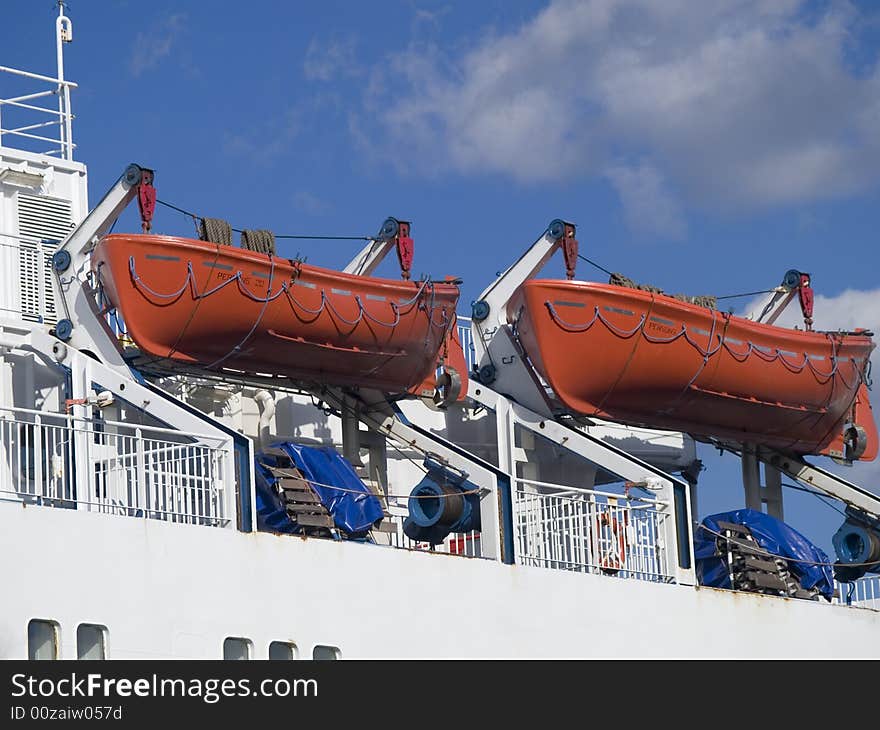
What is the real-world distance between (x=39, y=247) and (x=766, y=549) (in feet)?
33.7

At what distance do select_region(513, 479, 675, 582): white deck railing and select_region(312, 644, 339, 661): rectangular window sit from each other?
3291 mm

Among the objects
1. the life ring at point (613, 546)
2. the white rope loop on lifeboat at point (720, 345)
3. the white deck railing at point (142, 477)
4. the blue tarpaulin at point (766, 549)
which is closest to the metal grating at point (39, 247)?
the white deck railing at point (142, 477)

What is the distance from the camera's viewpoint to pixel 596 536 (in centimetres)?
2209

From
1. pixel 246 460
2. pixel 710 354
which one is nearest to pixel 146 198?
pixel 246 460

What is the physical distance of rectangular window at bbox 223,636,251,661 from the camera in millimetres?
18031

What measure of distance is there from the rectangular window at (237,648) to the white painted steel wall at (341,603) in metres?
0.08

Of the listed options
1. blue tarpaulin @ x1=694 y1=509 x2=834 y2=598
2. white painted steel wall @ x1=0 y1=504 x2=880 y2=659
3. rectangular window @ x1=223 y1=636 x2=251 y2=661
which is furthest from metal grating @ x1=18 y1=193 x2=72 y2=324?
blue tarpaulin @ x1=694 y1=509 x2=834 y2=598

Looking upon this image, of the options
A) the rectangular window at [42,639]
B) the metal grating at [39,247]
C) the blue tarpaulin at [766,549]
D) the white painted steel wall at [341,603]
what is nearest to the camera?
the rectangular window at [42,639]

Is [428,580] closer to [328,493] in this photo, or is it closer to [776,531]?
[328,493]

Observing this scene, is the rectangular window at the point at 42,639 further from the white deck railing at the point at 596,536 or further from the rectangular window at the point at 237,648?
the white deck railing at the point at 596,536

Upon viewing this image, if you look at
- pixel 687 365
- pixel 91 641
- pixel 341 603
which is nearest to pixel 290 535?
pixel 341 603

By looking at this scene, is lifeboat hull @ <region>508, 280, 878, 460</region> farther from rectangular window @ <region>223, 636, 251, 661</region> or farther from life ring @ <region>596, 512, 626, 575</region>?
rectangular window @ <region>223, 636, 251, 661</region>

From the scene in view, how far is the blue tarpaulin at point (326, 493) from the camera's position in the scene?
2141cm

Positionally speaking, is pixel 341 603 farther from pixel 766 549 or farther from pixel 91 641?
pixel 766 549
